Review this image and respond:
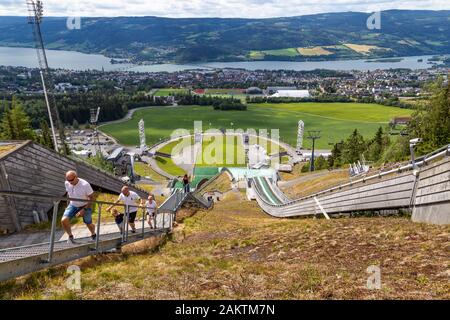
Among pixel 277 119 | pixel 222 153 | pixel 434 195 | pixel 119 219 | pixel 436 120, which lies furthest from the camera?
pixel 277 119

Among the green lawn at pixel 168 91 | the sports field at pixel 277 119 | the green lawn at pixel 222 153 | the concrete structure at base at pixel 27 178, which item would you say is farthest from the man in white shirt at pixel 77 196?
the green lawn at pixel 168 91

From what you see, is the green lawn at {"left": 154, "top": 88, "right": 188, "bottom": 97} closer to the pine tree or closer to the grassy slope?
the pine tree

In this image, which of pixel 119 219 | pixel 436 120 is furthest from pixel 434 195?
pixel 436 120

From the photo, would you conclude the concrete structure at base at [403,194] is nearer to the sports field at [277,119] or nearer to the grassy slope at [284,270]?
the grassy slope at [284,270]

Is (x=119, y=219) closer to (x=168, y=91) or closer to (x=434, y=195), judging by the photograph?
(x=434, y=195)
